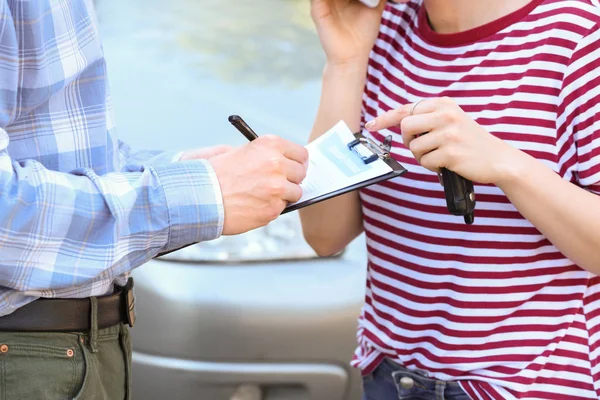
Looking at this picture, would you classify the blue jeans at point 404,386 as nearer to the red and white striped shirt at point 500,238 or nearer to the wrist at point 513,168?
the red and white striped shirt at point 500,238

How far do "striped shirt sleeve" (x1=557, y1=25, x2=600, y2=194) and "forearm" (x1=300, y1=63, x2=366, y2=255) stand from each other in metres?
0.45

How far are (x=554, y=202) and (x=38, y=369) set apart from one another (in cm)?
85

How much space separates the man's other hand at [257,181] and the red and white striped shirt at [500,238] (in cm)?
31

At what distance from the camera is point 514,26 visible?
1.49 metres

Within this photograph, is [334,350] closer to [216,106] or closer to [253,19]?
[216,106]

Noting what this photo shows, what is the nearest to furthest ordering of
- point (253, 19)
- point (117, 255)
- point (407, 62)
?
1. point (117, 255)
2. point (407, 62)
3. point (253, 19)

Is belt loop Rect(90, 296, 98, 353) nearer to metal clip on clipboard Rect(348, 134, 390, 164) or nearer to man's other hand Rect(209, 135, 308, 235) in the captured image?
man's other hand Rect(209, 135, 308, 235)

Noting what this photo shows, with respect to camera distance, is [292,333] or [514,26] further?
[292,333]

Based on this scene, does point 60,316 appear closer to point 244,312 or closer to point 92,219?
point 92,219

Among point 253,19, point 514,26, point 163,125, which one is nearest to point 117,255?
point 514,26

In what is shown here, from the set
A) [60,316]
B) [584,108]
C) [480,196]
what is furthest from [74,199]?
[584,108]

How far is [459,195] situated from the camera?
4.56ft

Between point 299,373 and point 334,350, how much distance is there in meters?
0.11

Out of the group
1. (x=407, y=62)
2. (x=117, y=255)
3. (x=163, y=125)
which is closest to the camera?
(x=117, y=255)
